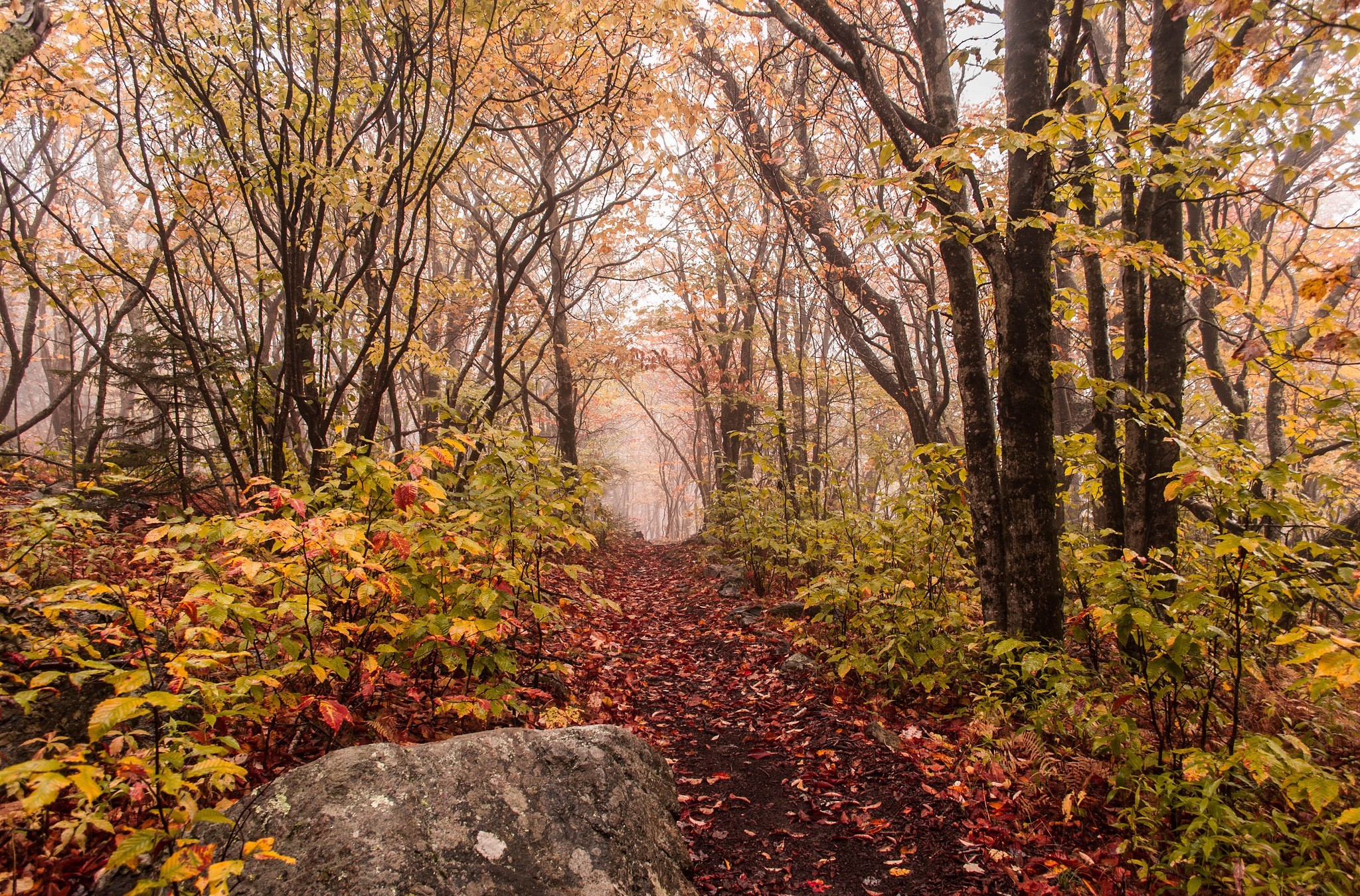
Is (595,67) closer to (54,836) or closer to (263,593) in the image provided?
(263,593)

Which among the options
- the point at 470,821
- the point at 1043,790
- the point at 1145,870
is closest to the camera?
the point at 470,821

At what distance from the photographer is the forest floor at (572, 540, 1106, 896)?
10.4ft

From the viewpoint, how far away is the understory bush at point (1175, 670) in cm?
271

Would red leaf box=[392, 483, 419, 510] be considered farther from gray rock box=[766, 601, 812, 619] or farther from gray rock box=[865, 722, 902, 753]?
gray rock box=[766, 601, 812, 619]

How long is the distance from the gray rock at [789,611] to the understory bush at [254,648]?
342cm

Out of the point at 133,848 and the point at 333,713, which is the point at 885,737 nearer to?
the point at 333,713

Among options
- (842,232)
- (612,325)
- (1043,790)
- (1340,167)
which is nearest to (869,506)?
(842,232)

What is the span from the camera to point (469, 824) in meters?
2.57

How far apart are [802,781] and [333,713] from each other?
3043mm

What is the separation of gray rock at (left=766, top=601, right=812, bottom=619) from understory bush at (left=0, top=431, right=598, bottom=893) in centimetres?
342

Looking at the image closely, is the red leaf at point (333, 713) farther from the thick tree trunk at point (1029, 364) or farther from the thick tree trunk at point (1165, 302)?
the thick tree trunk at point (1165, 302)

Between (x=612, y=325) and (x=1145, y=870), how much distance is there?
46.0 ft

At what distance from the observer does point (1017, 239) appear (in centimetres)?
456

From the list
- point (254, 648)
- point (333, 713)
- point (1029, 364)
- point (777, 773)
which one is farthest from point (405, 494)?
point (1029, 364)
